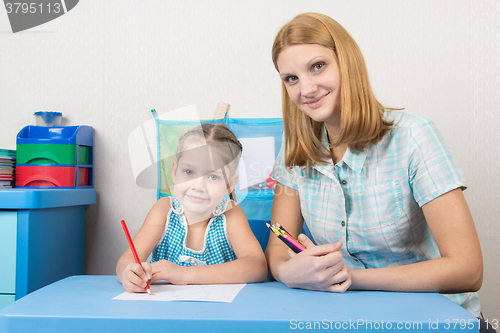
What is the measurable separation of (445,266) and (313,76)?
1.39 feet

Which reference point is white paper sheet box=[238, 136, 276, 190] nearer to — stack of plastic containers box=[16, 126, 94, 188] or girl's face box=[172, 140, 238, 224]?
girl's face box=[172, 140, 238, 224]

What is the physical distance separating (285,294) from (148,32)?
1097mm

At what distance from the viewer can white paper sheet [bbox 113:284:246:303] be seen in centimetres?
53

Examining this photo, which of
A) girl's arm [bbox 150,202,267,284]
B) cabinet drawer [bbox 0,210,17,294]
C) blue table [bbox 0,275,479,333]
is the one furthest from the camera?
cabinet drawer [bbox 0,210,17,294]

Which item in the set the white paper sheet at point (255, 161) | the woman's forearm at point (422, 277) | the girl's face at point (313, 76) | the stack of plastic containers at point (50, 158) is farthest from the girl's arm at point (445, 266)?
the stack of plastic containers at point (50, 158)

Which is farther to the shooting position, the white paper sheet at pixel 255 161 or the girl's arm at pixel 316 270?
the white paper sheet at pixel 255 161

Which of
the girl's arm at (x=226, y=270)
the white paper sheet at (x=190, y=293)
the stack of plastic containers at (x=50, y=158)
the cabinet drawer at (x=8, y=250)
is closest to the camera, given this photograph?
the white paper sheet at (x=190, y=293)

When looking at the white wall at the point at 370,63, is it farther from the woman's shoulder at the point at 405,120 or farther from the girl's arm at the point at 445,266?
the girl's arm at the point at 445,266

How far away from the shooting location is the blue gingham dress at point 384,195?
2.36 ft

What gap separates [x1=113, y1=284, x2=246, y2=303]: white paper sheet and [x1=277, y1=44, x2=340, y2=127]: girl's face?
39 centimetres

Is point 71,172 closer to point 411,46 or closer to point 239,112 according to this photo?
point 239,112

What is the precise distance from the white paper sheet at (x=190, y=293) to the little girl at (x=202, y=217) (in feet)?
0.35

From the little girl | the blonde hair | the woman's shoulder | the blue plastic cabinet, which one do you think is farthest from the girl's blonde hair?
the blue plastic cabinet

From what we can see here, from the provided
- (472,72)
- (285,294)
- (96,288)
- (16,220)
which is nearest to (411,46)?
(472,72)
